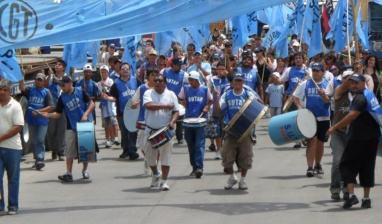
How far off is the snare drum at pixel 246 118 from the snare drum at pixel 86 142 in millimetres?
2169

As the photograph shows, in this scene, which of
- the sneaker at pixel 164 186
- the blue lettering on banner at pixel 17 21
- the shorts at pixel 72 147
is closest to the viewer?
the blue lettering on banner at pixel 17 21

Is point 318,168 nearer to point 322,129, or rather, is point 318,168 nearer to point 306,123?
point 322,129

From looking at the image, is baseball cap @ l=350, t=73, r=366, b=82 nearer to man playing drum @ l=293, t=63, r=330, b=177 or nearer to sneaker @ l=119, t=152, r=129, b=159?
man playing drum @ l=293, t=63, r=330, b=177

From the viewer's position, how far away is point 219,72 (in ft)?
61.2

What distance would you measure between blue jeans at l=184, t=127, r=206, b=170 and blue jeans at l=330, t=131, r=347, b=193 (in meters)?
2.76

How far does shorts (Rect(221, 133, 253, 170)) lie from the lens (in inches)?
555

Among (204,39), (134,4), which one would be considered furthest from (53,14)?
(204,39)

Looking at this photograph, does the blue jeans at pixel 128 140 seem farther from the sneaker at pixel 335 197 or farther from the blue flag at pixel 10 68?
the sneaker at pixel 335 197

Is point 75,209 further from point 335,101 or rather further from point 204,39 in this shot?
point 204,39

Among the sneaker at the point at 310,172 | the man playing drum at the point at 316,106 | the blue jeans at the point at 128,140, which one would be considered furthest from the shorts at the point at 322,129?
the blue jeans at the point at 128,140

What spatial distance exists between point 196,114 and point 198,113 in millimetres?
34

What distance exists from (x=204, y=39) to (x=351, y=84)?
14.7m

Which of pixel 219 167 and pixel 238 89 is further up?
pixel 238 89

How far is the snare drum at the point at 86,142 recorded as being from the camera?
14.9 meters
